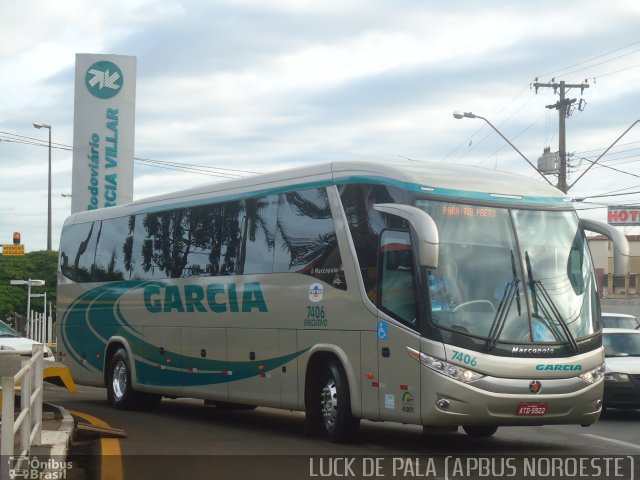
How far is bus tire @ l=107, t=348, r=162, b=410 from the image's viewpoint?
1914cm

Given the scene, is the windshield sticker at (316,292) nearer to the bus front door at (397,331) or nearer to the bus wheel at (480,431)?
the bus front door at (397,331)

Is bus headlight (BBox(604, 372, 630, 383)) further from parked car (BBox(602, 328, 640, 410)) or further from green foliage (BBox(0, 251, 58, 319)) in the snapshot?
Result: green foliage (BBox(0, 251, 58, 319))

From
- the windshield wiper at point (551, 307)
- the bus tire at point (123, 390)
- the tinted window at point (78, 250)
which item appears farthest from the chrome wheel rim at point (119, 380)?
the windshield wiper at point (551, 307)

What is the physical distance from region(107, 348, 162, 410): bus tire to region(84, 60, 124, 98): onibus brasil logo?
29.6 metres

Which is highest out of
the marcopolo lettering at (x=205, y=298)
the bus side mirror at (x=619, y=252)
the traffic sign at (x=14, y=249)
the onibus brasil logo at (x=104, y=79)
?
the onibus brasil logo at (x=104, y=79)

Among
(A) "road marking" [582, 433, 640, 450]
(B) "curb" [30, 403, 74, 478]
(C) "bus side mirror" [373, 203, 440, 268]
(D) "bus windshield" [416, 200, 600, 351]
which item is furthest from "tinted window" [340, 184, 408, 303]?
(B) "curb" [30, 403, 74, 478]

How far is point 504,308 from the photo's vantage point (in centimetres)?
1216

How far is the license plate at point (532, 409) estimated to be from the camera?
1195cm

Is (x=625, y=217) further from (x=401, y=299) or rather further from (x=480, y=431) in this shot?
(x=401, y=299)

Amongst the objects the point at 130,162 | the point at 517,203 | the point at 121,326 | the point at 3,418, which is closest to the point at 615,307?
the point at 130,162

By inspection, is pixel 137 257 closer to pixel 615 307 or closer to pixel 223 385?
pixel 223 385

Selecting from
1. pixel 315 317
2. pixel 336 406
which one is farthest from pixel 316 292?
pixel 336 406

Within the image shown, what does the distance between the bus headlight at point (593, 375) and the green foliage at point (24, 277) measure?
50.6 metres

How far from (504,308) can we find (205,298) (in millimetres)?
5831
